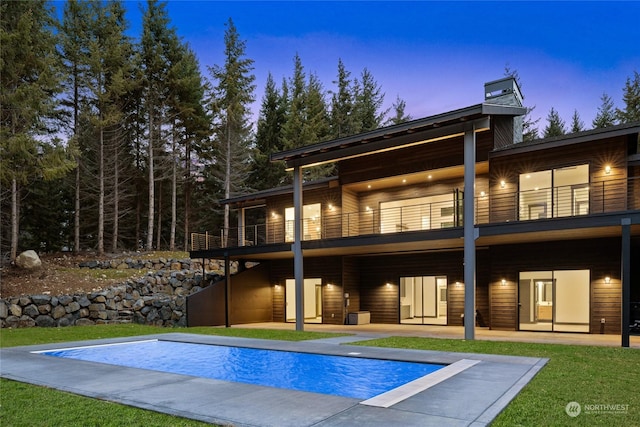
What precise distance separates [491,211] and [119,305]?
13.8 m

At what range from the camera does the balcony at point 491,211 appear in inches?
483

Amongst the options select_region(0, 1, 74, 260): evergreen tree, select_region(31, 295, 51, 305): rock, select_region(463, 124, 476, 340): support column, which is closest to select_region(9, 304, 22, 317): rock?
select_region(31, 295, 51, 305): rock

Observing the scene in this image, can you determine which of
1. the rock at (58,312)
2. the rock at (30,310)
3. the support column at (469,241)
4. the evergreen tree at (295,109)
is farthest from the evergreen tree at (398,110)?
the rock at (30,310)

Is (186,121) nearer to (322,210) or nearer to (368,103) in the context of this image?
(322,210)

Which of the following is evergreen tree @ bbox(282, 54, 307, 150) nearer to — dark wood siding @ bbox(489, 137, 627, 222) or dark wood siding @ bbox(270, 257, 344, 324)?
dark wood siding @ bbox(270, 257, 344, 324)

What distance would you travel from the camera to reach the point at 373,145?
554 inches

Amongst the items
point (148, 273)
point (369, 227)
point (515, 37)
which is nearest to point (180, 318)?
point (148, 273)

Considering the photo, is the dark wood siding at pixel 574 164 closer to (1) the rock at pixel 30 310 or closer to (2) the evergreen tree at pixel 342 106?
(1) the rock at pixel 30 310

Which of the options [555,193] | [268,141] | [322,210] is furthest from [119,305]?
[268,141]

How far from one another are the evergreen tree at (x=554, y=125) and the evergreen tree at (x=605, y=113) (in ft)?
7.62

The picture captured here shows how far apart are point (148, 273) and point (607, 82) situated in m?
34.9

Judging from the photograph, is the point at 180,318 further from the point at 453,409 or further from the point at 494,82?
the point at 494,82

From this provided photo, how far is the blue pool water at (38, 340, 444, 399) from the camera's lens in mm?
6695

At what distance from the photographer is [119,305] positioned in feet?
54.7
